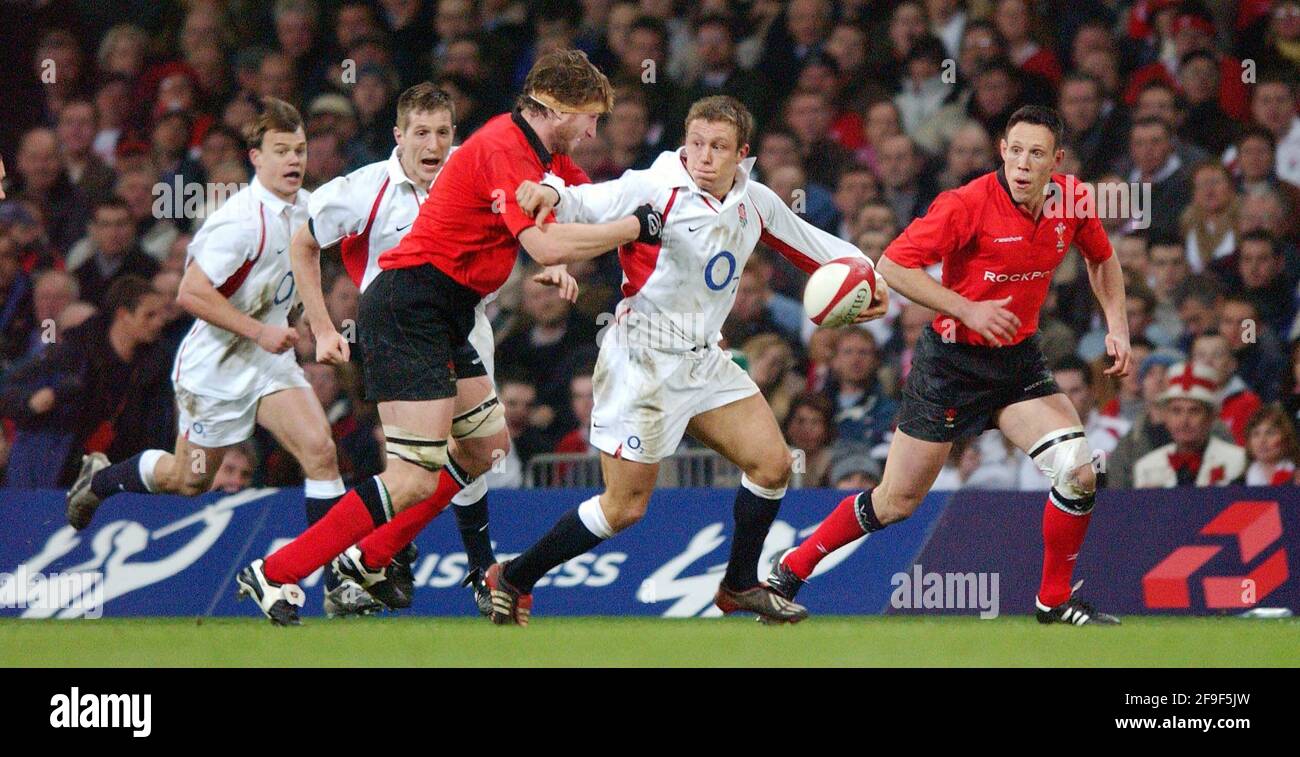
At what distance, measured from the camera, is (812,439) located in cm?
1092

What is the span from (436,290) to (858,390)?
4.21 metres

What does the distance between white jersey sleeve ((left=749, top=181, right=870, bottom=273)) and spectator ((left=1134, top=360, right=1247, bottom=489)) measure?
3.45 meters

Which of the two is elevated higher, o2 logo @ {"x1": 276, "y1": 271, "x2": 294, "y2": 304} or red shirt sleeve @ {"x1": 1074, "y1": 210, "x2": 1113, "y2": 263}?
red shirt sleeve @ {"x1": 1074, "y1": 210, "x2": 1113, "y2": 263}

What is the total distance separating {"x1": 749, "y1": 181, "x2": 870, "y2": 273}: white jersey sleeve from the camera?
776cm

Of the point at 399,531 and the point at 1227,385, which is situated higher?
the point at 1227,385

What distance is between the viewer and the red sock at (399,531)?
8.09m

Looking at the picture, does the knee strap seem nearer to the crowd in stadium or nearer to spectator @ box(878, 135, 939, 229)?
the crowd in stadium

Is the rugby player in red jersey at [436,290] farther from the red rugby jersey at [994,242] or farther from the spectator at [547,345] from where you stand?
the spectator at [547,345]

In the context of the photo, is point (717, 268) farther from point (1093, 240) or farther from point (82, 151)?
point (82, 151)

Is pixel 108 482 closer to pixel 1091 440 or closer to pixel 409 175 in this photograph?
pixel 409 175

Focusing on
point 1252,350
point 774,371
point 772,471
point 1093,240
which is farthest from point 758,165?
point 772,471

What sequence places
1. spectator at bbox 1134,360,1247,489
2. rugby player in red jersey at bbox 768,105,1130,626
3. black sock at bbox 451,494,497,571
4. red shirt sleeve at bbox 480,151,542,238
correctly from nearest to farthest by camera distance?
red shirt sleeve at bbox 480,151,542,238 < rugby player in red jersey at bbox 768,105,1130,626 < black sock at bbox 451,494,497,571 < spectator at bbox 1134,360,1247,489

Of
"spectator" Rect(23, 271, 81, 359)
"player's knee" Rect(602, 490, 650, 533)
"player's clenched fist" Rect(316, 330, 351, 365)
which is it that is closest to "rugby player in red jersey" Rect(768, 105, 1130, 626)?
"player's knee" Rect(602, 490, 650, 533)

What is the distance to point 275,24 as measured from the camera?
14.5 metres
